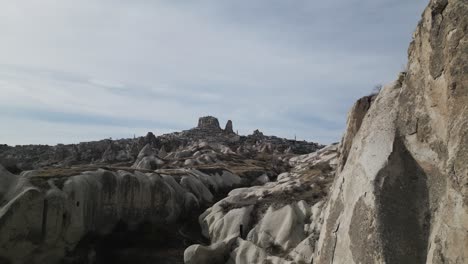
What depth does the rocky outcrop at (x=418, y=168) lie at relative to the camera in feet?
23.0

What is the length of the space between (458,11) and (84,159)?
8480 centimetres

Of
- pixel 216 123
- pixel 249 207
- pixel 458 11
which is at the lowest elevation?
pixel 249 207

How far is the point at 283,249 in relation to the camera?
83.6 feet

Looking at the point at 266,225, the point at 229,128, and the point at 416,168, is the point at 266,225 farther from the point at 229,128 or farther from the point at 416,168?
the point at 229,128

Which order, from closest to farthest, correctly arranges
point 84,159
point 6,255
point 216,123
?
point 6,255
point 84,159
point 216,123

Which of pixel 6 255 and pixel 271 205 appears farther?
pixel 271 205

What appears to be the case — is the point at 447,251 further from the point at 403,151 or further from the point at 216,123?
the point at 216,123

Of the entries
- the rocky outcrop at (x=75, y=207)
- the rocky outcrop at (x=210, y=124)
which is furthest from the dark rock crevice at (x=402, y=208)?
the rocky outcrop at (x=210, y=124)

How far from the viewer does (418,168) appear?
8.45 m

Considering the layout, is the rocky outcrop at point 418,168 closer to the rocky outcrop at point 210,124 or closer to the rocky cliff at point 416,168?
the rocky cliff at point 416,168

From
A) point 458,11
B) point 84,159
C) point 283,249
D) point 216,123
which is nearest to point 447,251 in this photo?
point 458,11

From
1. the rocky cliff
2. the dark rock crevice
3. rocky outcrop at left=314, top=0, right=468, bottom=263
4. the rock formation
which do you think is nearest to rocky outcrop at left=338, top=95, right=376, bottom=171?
the rock formation

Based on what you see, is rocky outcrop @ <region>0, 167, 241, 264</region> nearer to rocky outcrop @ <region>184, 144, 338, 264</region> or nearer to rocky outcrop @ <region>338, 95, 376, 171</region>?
rocky outcrop @ <region>184, 144, 338, 264</region>

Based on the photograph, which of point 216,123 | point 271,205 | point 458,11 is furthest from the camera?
point 216,123
